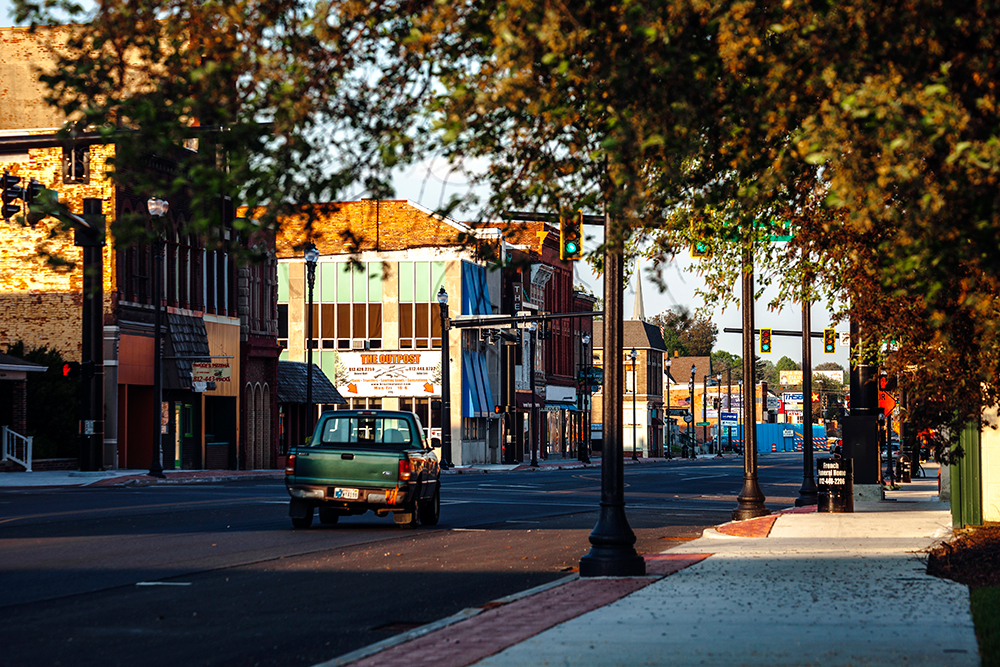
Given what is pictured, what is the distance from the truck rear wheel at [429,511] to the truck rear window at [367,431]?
3.33ft

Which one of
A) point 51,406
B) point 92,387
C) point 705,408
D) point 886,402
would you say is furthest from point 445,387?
point 705,408

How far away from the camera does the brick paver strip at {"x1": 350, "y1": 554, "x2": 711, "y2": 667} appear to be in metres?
8.62

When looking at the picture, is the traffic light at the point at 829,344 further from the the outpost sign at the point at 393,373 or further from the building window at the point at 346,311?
the building window at the point at 346,311

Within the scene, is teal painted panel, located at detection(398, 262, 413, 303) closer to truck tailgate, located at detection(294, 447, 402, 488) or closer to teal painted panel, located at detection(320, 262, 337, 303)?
teal painted panel, located at detection(320, 262, 337, 303)

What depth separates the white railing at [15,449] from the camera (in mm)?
39438

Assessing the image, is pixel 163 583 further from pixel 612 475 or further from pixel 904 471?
pixel 904 471

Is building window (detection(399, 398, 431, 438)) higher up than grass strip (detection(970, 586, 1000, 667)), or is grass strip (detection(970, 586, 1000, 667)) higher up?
building window (detection(399, 398, 431, 438))

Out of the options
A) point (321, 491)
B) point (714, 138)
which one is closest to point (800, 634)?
point (714, 138)

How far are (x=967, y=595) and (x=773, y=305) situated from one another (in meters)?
5.07

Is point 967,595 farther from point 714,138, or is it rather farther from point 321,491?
point 321,491

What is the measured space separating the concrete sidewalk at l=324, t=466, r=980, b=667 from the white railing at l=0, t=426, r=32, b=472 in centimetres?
2844

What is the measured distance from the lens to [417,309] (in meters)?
66.4

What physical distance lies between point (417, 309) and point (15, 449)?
28628mm

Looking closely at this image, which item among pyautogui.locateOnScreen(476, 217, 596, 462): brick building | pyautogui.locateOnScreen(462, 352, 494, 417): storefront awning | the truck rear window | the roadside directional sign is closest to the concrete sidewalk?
the truck rear window
